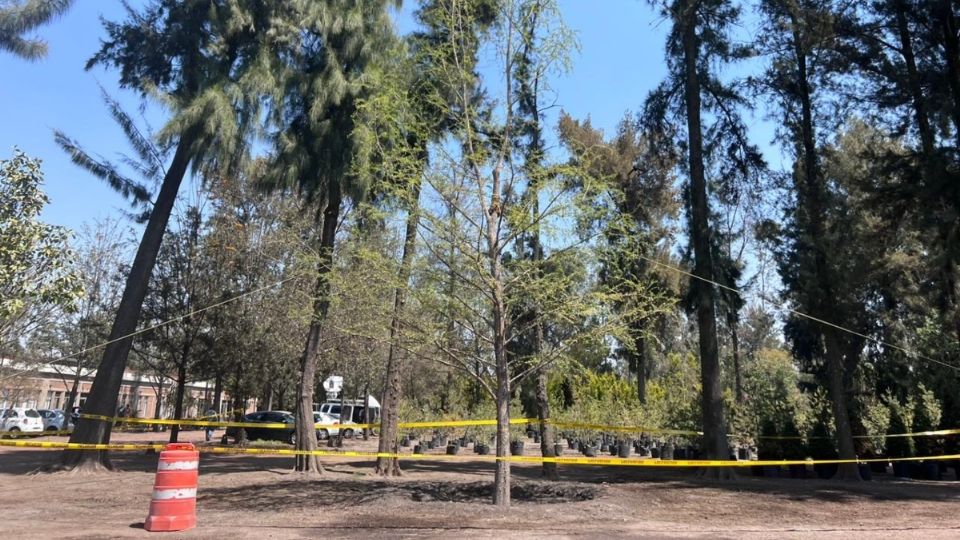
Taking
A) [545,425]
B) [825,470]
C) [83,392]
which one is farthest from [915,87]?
[83,392]

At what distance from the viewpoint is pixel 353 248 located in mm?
10375

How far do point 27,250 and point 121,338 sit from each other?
4.14m

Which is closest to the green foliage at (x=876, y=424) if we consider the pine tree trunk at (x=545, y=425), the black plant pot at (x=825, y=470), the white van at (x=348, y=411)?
the black plant pot at (x=825, y=470)

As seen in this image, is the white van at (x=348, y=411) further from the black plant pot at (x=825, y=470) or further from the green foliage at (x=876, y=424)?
the green foliage at (x=876, y=424)

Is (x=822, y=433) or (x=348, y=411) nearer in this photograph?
(x=822, y=433)

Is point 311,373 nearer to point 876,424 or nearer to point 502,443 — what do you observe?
point 502,443

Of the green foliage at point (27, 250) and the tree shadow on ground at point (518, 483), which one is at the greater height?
the green foliage at point (27, 250)

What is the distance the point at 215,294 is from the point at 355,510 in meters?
15.2

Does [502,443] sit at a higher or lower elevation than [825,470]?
higher

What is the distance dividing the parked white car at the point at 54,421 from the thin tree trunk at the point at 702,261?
39.1m

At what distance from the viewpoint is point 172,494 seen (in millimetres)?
7254

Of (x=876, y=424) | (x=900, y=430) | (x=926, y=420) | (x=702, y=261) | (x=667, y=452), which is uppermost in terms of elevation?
(x=702, y=261)

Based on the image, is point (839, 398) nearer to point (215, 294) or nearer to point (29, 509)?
point (29, 509)

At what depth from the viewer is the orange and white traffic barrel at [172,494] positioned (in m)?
7.20
